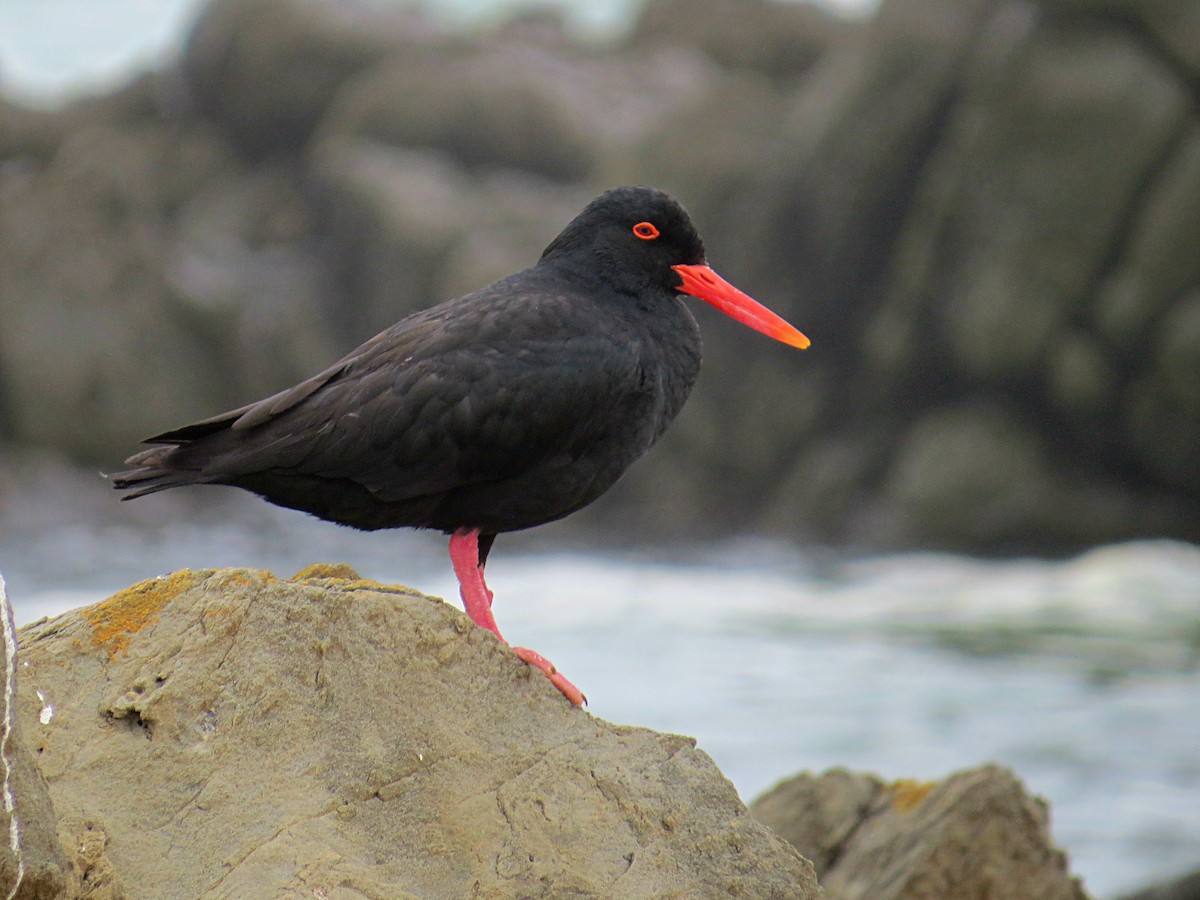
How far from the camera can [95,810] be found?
358 centimetres

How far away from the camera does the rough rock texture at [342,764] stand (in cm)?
357

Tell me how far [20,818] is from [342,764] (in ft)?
3.06

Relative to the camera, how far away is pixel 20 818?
303 cm

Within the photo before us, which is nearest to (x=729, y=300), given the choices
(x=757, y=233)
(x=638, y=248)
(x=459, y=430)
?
(x=638, y=248)

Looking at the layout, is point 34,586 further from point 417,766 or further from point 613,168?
point 417,766

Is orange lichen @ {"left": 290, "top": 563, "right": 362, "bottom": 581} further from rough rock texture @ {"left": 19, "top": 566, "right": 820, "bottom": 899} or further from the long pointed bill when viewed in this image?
the long pointed bill

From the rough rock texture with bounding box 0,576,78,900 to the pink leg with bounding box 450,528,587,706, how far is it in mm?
1487

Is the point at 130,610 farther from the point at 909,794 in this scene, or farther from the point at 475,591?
the point at 909,794

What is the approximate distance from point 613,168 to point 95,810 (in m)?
22.4

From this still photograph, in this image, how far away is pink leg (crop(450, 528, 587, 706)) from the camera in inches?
168

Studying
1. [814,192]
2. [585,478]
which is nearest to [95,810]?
[585,478]

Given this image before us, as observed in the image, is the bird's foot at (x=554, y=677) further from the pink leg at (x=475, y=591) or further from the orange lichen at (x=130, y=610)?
the orange lichen at (x=130, y=610)

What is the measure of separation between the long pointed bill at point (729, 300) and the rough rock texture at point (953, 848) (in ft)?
6.45

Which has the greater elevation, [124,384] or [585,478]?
[124,384]
